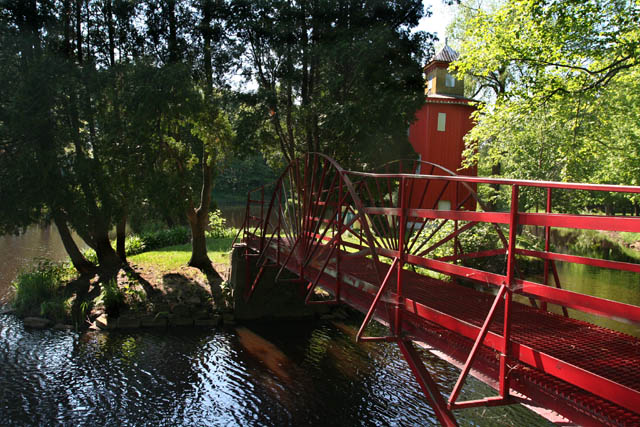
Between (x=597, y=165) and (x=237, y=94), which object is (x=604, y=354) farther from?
(x=597, y=165)

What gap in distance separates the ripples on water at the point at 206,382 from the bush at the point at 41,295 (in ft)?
3.36

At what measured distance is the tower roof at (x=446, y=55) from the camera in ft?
99.5

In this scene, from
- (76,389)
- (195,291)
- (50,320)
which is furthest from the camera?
(195,291)

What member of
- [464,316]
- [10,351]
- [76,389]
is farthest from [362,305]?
[10,351]

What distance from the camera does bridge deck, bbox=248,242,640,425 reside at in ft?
11.6

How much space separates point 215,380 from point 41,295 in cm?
814

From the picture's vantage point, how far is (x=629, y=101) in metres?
17.5

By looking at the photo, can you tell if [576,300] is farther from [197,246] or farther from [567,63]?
[197,246]

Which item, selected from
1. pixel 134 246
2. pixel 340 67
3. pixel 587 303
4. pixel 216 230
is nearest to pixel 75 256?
pixel 134 246

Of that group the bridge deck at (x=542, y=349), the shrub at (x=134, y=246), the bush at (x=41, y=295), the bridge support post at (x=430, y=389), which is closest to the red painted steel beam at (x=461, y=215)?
the bridge deck at (x=542, y=349)

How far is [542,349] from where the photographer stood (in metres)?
4.51

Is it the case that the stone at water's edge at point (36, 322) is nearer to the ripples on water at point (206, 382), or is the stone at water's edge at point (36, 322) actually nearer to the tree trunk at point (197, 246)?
the ripples on water at point (206, 382)

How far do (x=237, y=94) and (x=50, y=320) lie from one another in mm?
9358

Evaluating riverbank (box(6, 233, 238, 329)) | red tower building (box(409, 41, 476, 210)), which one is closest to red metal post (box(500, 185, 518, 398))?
riverbank (box(6, 233, 238, 329))
